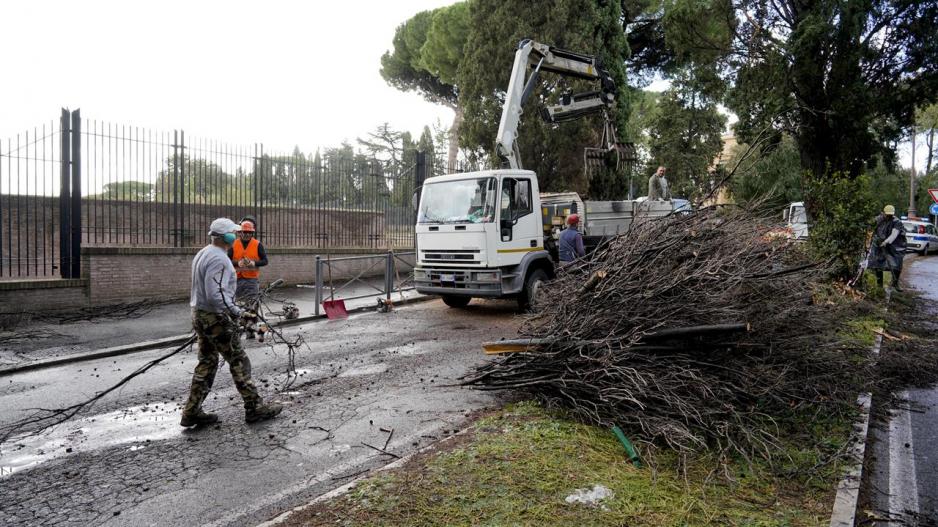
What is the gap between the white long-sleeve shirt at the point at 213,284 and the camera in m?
5.16

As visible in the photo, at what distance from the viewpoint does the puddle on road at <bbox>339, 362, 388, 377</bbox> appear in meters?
6.97

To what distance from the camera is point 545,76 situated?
1961 cm

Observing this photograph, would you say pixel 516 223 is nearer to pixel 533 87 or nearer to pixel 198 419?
pixel 533 87

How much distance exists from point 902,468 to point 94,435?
6.43 meters

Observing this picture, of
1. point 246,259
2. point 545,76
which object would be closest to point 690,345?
point 246,259

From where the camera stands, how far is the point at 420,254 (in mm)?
11305

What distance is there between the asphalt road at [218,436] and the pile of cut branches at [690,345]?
1026 mm

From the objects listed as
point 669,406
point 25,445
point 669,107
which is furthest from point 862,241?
point 669,107

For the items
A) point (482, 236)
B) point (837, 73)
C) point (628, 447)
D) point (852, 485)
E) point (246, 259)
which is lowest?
point (852, 485)

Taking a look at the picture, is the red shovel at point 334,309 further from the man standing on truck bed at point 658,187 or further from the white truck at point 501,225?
the man standing on truck bed at point 658,187

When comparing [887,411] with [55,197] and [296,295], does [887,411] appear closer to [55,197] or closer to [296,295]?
[296,295]

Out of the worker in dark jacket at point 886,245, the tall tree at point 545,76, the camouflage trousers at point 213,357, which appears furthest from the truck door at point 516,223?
the tall tree at point 545,76

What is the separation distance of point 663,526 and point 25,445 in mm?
4873

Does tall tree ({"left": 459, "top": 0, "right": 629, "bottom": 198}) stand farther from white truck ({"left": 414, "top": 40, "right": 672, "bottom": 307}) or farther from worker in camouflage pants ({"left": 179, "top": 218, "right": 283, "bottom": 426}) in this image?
worker in camouflage pants ({"left": 179, "top": 218, "right": 283, "bottom": 426})
